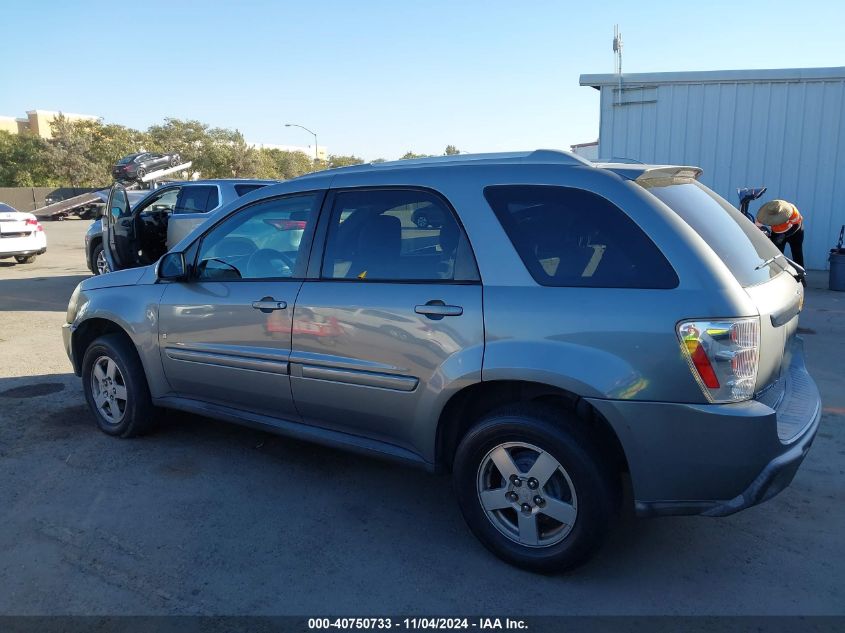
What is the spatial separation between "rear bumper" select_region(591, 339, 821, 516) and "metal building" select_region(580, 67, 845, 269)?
10.4 m

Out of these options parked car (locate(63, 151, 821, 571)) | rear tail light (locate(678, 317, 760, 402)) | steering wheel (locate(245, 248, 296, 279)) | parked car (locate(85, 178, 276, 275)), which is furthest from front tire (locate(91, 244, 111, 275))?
rear tail light (locate(678, 317, 760, 402))

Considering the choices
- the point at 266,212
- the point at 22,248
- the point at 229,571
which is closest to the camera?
the point at 229,571

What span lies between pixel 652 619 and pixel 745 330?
124cm

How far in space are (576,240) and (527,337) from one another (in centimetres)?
48

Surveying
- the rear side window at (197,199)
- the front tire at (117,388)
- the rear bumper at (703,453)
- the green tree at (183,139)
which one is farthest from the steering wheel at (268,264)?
the green tree at (183,139)

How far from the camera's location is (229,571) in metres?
3.10

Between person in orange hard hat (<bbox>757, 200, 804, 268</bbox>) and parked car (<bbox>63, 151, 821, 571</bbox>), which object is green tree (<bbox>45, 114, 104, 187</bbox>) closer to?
person in orange hard hat (<bbox>757, 200, 804, 268</bbox>)

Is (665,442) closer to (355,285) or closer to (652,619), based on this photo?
(652,619)

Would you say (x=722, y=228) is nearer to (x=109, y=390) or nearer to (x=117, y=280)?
(x=117, y=280)

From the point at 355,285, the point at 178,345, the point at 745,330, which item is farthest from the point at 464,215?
the point at 178,345

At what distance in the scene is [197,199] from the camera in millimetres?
10172

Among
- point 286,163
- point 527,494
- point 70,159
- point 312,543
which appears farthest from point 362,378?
point 286,163

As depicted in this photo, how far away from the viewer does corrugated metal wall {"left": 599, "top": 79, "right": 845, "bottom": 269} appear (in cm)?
1171

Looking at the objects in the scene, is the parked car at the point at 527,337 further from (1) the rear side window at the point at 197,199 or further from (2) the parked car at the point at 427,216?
(1) the rear side window at the point at 197,199
